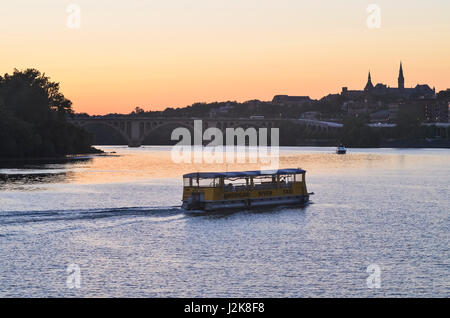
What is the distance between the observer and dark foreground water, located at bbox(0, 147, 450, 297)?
36.8m

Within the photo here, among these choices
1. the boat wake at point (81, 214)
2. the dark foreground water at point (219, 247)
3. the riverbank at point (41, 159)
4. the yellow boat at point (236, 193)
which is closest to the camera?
the dark foreground water at point (219, 247)

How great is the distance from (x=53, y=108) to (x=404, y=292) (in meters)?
133

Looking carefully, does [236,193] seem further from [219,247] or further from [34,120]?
[34,120]

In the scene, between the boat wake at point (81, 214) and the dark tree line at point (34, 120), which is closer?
the boat wake at point (81, 214)

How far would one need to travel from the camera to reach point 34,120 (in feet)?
473

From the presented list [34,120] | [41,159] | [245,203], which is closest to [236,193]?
[245,203]

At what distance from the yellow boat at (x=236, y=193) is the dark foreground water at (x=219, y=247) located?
126 centimetres

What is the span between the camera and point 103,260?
4222cm

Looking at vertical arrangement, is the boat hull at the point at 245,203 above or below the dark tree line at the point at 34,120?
below

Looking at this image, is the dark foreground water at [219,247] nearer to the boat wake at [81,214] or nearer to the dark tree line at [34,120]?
the boat wake at [81,214]

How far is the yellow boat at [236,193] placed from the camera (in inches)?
2419

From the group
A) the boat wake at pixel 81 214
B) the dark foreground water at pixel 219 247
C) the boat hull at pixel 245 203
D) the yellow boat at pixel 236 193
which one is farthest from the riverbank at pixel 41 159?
the boat wake at pixel 81 214
